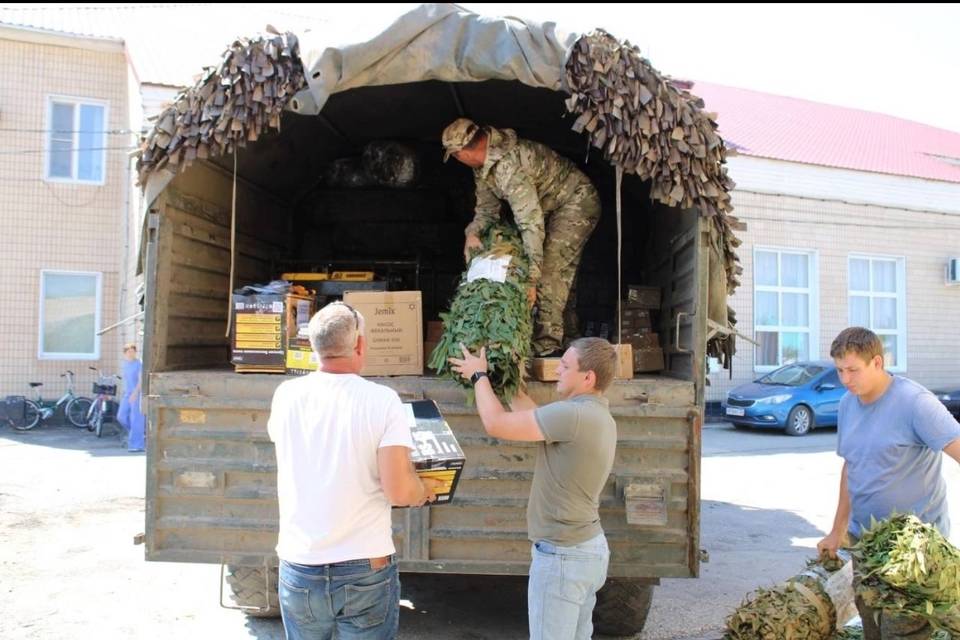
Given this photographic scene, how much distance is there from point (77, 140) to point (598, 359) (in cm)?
1359

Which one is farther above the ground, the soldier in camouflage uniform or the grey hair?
the soldier in camouflage uniform

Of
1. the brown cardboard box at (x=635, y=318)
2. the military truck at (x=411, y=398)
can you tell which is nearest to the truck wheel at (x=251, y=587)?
the military truck at (x=411, y=398)

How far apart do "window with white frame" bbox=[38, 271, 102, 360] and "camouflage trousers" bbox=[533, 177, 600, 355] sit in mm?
11237

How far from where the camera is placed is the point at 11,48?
13164 millimetres

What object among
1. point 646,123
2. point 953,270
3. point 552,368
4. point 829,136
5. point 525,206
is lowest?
point 552,368

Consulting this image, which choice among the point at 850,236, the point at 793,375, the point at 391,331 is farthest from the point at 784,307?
the point at 391,331

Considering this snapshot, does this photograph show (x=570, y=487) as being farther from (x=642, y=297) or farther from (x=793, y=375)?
(x=793, y=375)

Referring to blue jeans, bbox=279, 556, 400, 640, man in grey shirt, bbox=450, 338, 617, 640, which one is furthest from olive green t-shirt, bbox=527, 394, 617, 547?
blue jeans, bbox=279, 556, 400, 640

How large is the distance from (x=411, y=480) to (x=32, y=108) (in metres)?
13.9

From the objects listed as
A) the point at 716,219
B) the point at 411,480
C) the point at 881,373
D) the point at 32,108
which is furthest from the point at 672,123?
the point at 32,108

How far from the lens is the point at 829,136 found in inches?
764

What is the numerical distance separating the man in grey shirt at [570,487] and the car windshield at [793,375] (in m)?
12.7

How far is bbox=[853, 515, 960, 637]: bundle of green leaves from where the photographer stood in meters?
3.06

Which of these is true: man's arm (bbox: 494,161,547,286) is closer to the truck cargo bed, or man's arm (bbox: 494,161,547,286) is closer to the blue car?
the truck cargo bed
